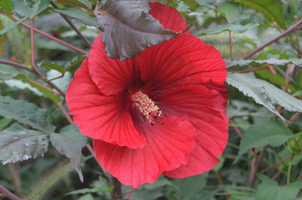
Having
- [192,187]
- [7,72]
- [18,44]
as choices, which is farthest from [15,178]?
[192,187]

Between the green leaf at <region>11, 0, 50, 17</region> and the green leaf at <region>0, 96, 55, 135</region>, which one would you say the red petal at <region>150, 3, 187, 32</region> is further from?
the green leaf at <region>0, 96, 55, 135</region>

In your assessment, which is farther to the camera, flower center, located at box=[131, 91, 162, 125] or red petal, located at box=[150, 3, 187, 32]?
flower center, located at box=[131, 91, 162, 125]

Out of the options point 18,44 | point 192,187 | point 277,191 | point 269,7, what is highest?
point 269,7

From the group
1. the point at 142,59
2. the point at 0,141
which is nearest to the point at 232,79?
the point at 142,59

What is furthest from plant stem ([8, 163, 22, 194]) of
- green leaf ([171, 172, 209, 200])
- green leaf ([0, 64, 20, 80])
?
green leaf ([171, 172, 209, 200])

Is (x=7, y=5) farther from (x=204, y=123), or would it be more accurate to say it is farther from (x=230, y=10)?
(x=230, y=10)

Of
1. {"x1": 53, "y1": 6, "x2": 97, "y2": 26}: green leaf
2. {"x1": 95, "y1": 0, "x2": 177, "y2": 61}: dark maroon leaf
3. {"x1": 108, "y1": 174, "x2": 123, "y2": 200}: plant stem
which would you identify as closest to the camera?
{"x1": 95, "y1": 0, "x2": 177, "y2": 61}: dark maroon leaf

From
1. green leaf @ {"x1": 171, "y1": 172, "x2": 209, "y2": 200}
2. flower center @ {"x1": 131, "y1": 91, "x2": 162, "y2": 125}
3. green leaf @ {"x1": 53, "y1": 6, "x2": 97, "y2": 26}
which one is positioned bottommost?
green leaf @ {"x1": 171, "y1": 172, "x2": 209, "y2": 200}

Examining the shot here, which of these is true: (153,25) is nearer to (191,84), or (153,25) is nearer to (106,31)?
(106,31)
